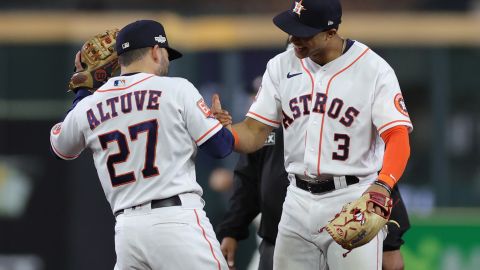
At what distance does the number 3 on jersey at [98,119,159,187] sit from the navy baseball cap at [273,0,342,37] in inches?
28.3

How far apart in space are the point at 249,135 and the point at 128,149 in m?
0.60

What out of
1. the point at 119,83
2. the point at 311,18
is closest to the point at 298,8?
the point at 311,18

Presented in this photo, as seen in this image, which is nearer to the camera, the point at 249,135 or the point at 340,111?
the point at 340,111

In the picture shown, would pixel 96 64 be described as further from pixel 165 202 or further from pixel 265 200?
pixel 265 200

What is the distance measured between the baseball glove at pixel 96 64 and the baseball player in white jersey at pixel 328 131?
0.69 meters

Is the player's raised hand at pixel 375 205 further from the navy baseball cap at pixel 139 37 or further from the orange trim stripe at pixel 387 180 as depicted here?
the navy baseball cap at pixel 139 37

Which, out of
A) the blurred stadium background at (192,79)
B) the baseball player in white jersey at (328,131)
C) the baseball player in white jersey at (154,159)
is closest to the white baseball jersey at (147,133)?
the baseball player in white jersey at (154,159)

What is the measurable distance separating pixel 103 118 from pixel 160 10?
23.7 feet

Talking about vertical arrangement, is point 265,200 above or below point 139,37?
below

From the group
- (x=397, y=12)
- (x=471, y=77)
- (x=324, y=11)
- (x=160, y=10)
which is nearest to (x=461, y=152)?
(x=471, y=77)

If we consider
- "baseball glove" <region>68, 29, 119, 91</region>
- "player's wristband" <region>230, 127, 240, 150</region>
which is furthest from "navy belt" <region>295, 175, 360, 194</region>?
"baseball glove" <region>68, 29, 119, 91</region>

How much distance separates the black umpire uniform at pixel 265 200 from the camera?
546 centimetres

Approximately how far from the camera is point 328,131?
15.6ft

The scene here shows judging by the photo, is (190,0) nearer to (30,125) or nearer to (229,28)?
(229,28)
